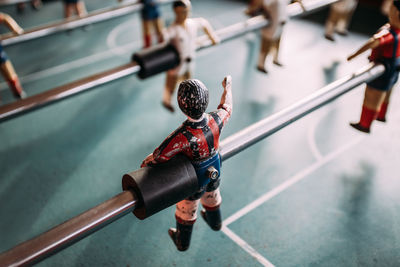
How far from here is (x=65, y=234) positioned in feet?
4.80

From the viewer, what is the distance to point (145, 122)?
4371mm

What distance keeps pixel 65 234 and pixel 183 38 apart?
7.35 feet

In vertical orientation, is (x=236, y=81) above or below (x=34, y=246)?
below

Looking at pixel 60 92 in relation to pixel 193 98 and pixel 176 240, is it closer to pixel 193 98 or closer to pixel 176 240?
pixel 193 98

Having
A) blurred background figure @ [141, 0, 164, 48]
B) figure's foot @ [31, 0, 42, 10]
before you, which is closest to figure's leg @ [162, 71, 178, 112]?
blurred background figure @ [141, 0, 164, 48]

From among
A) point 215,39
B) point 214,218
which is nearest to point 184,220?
point 214,218

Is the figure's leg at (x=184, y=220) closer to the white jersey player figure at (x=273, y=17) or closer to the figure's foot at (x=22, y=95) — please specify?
the white jersey player figure at (x=273, y=17)

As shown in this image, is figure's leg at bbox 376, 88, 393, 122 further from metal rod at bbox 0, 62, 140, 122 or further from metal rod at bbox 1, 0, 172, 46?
metal rod at bbox 1, 0, 172, 46

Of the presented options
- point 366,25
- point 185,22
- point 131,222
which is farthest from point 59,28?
point 366,25

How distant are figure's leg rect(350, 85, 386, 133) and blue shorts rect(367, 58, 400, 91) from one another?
0.06 meters

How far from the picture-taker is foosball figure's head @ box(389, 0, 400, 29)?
9.63ft

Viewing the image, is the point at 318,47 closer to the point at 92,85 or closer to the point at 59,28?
the point at 59,28

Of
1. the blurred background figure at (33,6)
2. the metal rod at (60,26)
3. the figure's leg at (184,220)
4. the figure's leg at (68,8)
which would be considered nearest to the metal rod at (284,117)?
the figure's leg at (184,220)

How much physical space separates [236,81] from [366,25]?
10.8ft
